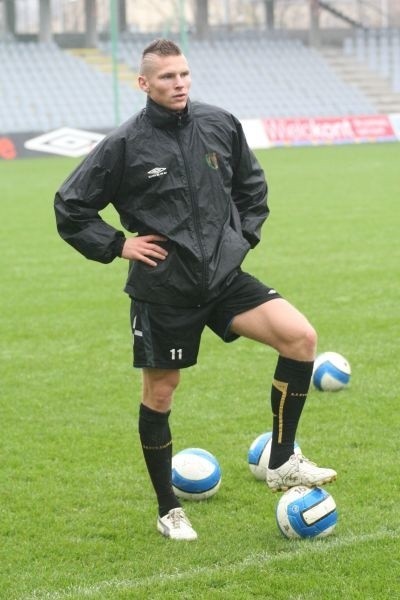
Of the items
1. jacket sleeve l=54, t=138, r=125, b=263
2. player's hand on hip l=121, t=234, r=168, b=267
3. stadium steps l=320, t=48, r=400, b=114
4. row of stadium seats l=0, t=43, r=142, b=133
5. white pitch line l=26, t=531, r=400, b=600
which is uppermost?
jacket sleeve l=54, t=138, r=125, b=263

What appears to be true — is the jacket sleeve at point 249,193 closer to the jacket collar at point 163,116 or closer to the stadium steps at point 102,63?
the jacket collar at point 163,116

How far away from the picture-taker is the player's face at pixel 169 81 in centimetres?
493

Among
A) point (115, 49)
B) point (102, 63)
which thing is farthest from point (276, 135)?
point (102, 63)

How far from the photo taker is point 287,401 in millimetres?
5098

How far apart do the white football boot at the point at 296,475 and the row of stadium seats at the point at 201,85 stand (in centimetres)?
3427

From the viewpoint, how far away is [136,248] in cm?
496

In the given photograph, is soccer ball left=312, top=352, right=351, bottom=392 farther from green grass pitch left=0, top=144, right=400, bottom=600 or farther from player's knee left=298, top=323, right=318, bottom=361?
player's knee left=298, top=323, right=318, bottom=361

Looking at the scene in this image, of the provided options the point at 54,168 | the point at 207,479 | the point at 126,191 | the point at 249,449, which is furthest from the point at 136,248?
the point at 54,168

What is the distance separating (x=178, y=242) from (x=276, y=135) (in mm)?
33176

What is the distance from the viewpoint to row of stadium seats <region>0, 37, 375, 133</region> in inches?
1590

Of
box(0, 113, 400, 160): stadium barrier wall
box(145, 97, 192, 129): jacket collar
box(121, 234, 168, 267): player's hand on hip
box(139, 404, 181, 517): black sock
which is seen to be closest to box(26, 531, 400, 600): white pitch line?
box(139, 404, 181, 517): black sock

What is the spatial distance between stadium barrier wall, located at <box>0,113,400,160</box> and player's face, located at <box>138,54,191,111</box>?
29576 mm

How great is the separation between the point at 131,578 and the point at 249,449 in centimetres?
175

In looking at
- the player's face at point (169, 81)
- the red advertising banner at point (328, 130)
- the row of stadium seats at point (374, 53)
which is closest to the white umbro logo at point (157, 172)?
the player's face at point (169, 81)
